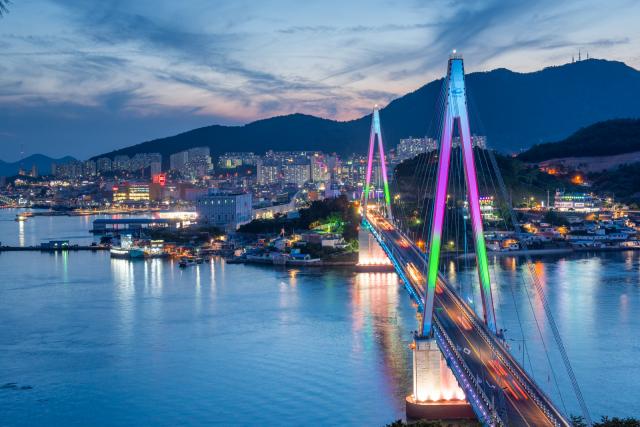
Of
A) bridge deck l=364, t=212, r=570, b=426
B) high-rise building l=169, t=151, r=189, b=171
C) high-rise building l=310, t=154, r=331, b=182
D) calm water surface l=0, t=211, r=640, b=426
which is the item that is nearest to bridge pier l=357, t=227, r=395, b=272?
calm water surface l=0, t=211, r=640, b=426

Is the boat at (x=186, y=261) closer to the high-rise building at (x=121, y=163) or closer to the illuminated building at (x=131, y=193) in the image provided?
the illuminated building at (x=131, y=193)

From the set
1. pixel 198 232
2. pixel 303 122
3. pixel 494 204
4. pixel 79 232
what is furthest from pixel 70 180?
pixel 494 204

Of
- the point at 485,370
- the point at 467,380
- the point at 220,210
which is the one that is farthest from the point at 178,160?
the point at 467,380

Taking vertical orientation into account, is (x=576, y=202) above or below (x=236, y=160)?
below

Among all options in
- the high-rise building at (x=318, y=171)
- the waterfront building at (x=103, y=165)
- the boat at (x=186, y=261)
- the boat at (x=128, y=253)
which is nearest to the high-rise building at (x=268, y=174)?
the high-rise building at (x=318, y=171)

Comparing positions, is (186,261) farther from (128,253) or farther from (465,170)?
(465,170)

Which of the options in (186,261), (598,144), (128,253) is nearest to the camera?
(186,261)

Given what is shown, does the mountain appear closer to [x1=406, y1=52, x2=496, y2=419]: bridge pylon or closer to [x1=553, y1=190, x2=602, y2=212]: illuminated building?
[x1=553, y1=190, x2=602, y2=212]: illuminated building
